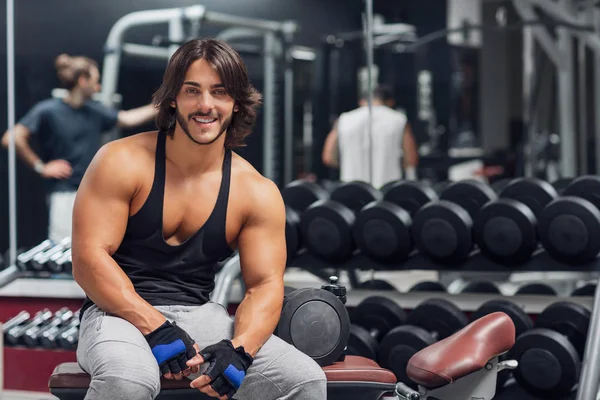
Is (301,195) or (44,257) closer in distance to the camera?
(301,195)

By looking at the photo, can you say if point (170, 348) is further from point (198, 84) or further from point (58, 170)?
point (58, 170)

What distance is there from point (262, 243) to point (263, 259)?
0.13 feet

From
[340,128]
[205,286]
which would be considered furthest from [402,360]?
[340,128]

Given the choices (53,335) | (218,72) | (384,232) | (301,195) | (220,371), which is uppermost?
(218,72)

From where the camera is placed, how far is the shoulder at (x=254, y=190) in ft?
7.47

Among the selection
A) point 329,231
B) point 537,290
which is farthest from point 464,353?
point 537,290

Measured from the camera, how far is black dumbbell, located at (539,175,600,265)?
3.04 metres

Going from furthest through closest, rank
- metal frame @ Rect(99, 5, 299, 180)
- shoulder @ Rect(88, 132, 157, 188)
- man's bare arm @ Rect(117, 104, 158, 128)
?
1. metal frame @ Rect(99, 5, 299, 180)
2. man's bare arm @ Rect(117, 104, 158, 128)
3. shoulder @ Rect(88, 132, 157, 188)

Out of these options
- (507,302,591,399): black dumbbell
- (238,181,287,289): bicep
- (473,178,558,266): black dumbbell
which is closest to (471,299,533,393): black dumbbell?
(507,302,591,399): black dumbbell

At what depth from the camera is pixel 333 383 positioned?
7.24 feet

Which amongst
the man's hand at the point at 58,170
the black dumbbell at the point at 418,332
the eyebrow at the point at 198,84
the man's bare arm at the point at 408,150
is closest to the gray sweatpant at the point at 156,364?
the eyebrow at the point at 198,84

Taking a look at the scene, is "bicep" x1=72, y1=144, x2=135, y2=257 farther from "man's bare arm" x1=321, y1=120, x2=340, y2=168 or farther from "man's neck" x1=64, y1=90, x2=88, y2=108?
"man's bare arm" x1=321, y1=120, x2=340, y2=168

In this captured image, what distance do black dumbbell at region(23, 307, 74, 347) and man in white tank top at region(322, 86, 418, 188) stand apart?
1.68m

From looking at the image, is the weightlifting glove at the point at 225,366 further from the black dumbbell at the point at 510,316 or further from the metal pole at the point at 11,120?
the metal pole at the point at 11,120
